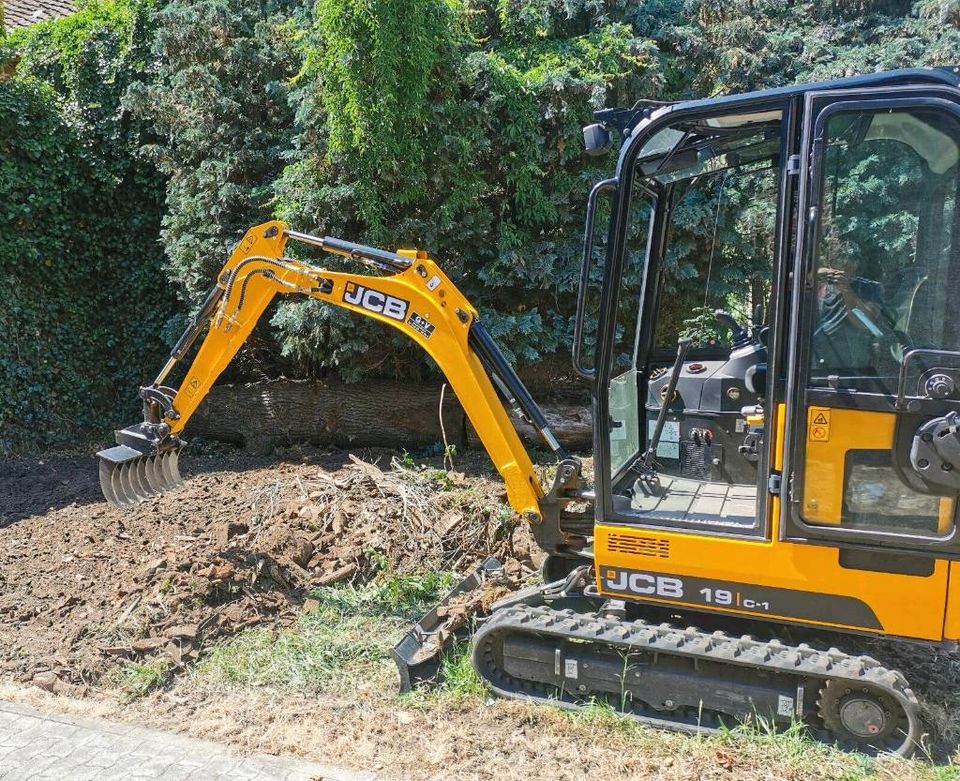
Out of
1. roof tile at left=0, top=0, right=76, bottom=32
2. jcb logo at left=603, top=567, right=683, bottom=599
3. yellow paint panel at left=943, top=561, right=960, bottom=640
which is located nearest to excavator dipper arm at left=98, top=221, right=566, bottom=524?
jcb logo at left=603, top=567, right=683, bottom=599

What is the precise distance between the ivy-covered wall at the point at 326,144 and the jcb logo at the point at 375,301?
127 inches

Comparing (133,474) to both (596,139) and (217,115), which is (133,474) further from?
(217,115)

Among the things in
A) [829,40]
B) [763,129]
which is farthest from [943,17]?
[763,129]

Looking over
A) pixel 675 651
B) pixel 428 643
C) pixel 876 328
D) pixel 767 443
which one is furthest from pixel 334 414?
pixel 876 328

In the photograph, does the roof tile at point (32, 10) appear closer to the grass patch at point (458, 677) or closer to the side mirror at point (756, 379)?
the grass patch at point (458, 677)

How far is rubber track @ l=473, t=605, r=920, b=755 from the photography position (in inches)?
126

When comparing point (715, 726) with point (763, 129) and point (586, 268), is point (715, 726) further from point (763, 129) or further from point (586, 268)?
point (763, 129)

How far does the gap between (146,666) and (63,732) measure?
0.56 meters


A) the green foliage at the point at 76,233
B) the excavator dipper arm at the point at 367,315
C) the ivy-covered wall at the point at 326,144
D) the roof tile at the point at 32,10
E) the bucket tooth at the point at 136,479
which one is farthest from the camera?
the roof tile at the point at 32,10

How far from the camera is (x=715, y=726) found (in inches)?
139

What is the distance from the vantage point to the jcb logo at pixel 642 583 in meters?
3.63

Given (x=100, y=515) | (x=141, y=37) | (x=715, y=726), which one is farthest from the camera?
(x=141, y=37)

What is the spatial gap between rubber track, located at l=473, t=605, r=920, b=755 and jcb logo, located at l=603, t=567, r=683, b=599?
5.9 inches

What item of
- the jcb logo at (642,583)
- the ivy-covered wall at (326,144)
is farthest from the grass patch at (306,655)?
the ivy-covered wall at (326,144)
